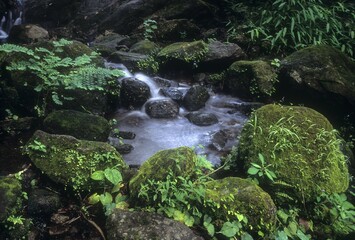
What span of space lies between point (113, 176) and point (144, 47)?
21.0ft

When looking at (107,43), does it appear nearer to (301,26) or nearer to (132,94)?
(132,94)

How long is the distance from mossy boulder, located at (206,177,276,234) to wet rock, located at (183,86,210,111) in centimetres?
383

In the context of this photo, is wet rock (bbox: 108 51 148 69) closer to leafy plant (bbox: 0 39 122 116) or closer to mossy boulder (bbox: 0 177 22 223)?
leafy plant (bbox: 0 39 122 116)

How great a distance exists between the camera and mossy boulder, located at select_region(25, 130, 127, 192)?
372 centimetres

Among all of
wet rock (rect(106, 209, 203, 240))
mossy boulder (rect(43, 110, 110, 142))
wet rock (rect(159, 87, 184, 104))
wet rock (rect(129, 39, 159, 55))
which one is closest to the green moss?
wet rock (rect(129, 39, 159, 55))

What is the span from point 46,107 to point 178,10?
7548 mm

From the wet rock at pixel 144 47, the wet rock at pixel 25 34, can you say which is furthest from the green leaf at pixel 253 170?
the wet rock at pixel 25 34

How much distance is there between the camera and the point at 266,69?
24.4 ft

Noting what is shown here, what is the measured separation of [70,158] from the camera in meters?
3.87

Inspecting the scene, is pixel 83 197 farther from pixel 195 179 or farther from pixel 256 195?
pixel 256 195

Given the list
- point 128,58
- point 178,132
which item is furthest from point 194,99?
point 128,58

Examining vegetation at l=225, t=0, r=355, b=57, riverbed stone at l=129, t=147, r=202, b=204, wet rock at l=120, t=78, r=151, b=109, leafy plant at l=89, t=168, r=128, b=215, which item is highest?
vegetation at l=225, t=0, r=355, b=57

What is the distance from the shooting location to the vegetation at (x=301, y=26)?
8.78 m

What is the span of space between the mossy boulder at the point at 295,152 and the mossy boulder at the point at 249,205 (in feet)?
1.67
